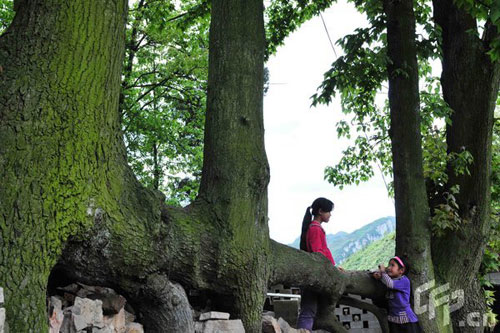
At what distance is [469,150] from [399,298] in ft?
8.13

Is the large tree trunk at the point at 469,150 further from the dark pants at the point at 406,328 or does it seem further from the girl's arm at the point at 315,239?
the girl's arm at the point at 315,239

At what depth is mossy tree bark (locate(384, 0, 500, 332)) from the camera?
7840 mm

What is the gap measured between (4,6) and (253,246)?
15153 mm

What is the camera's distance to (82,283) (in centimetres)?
485


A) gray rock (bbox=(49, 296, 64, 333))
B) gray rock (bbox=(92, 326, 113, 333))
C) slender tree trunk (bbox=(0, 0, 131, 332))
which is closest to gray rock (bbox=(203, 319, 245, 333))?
gray rock (bbox=(92, 326, 113, 333))

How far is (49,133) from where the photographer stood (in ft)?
14.1

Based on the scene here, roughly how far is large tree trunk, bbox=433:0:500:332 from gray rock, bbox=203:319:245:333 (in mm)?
3855

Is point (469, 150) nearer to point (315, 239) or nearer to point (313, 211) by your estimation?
point (313, 211)

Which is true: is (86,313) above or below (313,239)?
below

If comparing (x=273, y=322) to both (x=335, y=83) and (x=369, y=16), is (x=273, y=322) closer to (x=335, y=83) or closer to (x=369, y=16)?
(x=335, y=83)

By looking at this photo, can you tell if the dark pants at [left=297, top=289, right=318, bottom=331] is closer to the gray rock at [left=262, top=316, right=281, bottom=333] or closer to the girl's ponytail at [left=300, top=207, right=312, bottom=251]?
the girl's ponytail at [left=300, top=207, right=312, bottom=251]

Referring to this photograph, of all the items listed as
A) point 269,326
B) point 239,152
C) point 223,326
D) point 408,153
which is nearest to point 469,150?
point 408,153

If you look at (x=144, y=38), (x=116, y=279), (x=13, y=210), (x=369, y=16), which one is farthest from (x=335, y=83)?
(x=144, y=38)

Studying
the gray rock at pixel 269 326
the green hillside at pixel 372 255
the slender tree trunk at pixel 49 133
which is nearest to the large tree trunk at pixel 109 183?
the slender tree trunk at pixel 49 133
